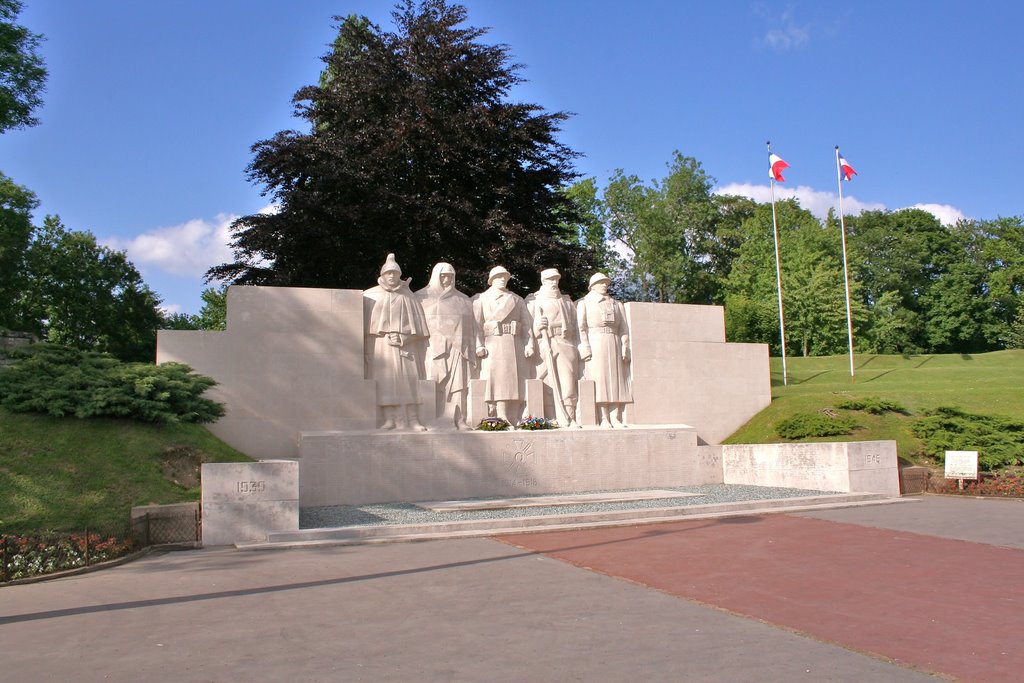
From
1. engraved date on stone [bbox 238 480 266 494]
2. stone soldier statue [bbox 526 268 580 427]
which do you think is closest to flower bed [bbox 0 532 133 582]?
engraved date on stone [bbox 238 480 266 494]

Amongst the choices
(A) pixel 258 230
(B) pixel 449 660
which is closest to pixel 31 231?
(A) pixel 258 230

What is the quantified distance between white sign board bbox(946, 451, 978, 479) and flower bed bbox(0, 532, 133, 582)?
14985 millimetres

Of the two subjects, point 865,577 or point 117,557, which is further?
point 117,557

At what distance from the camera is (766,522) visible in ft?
42.0

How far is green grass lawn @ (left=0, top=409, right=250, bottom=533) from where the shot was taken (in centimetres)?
1074

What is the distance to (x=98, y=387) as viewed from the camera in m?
13.2

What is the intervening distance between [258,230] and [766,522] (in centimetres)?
1606

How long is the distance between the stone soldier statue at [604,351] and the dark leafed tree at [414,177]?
5141mm

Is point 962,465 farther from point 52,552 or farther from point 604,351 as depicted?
point 52,552

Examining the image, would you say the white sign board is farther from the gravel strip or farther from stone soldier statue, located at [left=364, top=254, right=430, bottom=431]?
stone soldier statue, located at [left=364, top=254, right=430, bottom=431]

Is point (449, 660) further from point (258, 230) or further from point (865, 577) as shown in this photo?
point (258, 230)

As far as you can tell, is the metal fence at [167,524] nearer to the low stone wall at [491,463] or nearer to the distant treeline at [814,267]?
the low stone wall at [491,463]

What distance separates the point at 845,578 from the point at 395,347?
1017 centimetres

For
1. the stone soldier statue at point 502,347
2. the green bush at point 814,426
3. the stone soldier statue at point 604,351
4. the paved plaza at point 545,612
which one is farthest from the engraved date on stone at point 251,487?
the green bush at point 814,426
